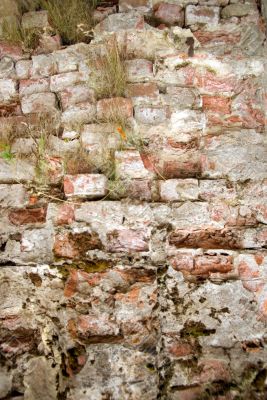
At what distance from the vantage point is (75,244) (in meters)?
1.36

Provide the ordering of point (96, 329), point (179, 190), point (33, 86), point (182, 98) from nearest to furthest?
point (96, 329)
point (179, 190)
point (182, 98)
point (33, 86)

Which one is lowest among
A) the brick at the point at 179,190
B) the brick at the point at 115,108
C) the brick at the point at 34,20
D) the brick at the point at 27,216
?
the brick at the point at 27,216

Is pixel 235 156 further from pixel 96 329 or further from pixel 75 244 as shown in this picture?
pixel 96 329

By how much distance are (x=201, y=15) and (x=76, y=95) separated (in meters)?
0.71

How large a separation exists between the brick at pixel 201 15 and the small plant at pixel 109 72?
0.35m

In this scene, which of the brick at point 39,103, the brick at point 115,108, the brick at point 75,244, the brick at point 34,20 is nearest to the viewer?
the brick at point 75,244

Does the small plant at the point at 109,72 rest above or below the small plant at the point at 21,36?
below

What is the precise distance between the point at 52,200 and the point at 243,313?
0.90 metres

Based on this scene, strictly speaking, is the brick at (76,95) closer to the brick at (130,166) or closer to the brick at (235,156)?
the brick at (130,166)

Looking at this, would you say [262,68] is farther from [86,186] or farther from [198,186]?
[86,186]

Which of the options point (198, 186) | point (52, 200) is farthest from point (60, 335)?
point (198, 186)

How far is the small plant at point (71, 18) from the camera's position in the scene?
1.63m

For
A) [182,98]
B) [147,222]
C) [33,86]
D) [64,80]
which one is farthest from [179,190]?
[33,86]

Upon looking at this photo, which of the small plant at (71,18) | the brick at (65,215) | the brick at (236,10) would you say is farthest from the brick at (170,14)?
the brick at (65,215)
